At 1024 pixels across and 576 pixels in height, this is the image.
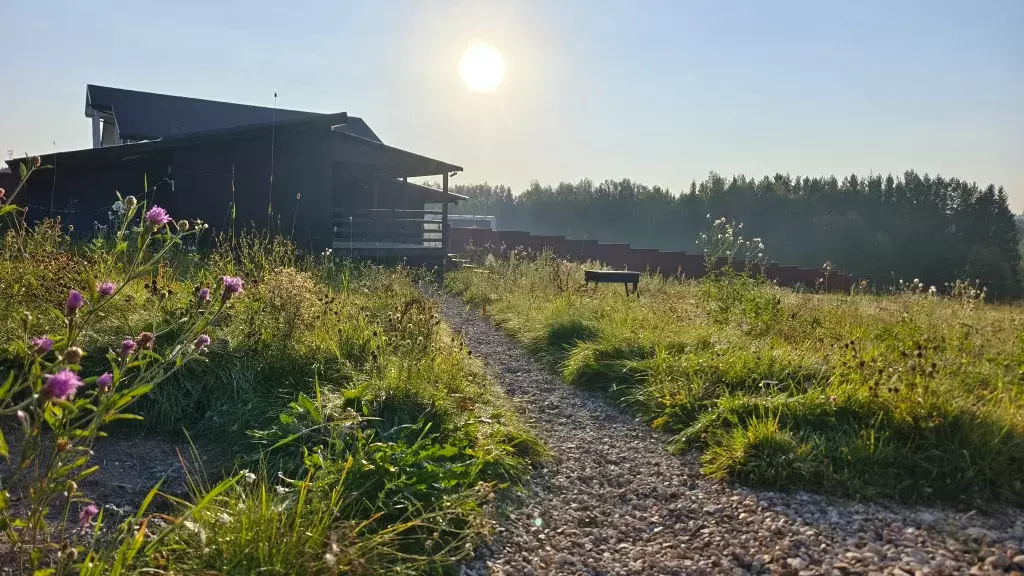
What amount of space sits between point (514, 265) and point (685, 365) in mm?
8912

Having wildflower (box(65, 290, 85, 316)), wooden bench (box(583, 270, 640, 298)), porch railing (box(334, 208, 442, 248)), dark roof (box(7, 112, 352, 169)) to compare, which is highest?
dark roof (box(7, 112, 352, 169))

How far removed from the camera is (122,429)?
3.85 metres

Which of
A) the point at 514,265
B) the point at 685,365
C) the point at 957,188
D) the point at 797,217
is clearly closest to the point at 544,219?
the point at 797,217

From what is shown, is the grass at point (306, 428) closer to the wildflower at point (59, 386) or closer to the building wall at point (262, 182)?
the wildflower at point (59, 386)

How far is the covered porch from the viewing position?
50.9ft

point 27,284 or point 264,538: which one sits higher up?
point 27,284

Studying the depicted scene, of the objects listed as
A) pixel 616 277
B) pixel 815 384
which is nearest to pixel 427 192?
pixel 616 277

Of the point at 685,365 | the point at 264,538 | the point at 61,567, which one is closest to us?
the point at 61,567

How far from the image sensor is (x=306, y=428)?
3350 mm

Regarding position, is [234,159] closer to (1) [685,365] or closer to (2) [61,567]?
(1) [685,365]

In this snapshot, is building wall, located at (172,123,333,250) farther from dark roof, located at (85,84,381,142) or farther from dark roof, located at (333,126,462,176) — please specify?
dark roof, located at (85,84,381,142)

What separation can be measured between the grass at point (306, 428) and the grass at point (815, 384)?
122 centimetres

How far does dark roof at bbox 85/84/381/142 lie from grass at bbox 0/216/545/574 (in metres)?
14.4

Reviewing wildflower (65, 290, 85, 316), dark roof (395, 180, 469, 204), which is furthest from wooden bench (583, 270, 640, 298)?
dark roof (395, 180, 469, 204)
